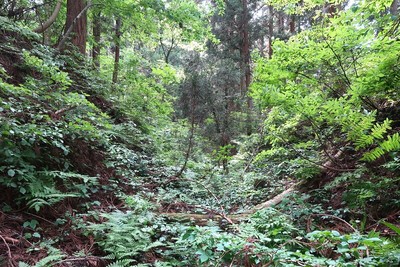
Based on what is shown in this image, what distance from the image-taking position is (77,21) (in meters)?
7.11

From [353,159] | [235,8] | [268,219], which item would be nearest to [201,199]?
[268,219]

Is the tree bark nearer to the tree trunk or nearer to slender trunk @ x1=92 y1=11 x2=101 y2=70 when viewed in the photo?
the tree trunk

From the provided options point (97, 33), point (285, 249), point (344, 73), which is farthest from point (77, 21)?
point (285, 249)

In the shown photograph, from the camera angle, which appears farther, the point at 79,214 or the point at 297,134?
the point at 297,134

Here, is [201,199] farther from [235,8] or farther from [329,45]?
[235,8]

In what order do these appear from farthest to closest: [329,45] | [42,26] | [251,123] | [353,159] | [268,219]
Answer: [251,123], [42,26], [353,159], [329,45], [268,219]

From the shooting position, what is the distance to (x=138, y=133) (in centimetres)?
666

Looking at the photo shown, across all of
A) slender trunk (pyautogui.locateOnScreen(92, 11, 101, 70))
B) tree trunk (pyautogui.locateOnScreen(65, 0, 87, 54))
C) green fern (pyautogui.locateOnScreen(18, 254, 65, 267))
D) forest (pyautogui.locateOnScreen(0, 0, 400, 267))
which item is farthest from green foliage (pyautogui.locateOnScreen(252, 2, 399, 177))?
slender trunk (pyautogui.locateOnScreen(92, 11, 101, 70))

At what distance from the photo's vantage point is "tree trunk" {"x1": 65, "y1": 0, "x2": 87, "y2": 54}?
707cm

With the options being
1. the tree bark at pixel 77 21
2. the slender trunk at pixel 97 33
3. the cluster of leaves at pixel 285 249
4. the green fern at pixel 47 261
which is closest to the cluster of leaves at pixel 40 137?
the green fern at pixel 47 261

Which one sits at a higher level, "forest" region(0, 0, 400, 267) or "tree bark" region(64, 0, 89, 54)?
"tree bark" region(64, 0, 89, 54)

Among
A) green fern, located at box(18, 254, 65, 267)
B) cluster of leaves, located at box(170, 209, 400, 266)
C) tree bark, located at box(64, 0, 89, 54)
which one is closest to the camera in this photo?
cluster of leaves, located at box(170, 209, 400, 266)

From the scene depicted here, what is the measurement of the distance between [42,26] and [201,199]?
5345 mm

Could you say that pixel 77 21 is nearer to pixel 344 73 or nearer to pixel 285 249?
pixel 344 73
